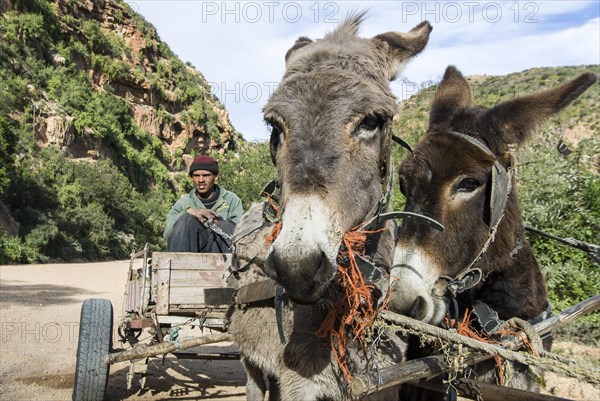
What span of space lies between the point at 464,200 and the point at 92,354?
4.20m

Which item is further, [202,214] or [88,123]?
[88,123]

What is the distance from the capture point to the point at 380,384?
2631mm

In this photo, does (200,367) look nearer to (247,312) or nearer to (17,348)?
(17,348)

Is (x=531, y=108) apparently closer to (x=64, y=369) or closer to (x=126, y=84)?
(x=64, y=369)

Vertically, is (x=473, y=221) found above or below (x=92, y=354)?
above

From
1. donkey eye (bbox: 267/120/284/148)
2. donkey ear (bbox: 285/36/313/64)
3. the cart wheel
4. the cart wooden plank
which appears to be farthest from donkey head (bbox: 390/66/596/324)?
the cart wheel

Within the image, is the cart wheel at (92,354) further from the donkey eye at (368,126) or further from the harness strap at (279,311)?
the donkey eye at (368,126)

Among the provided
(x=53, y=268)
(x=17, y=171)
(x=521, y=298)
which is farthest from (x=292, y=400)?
(x=17, y=171)

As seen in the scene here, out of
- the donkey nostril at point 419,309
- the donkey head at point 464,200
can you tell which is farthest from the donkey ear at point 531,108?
the donkey nostril at point 419,309

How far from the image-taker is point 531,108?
3176mm

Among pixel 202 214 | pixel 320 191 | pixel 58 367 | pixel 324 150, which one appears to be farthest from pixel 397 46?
pixel 58 367

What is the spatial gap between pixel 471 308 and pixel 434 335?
2.67ft

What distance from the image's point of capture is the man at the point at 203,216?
5.44 metres

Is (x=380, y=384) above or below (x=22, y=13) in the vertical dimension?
below
